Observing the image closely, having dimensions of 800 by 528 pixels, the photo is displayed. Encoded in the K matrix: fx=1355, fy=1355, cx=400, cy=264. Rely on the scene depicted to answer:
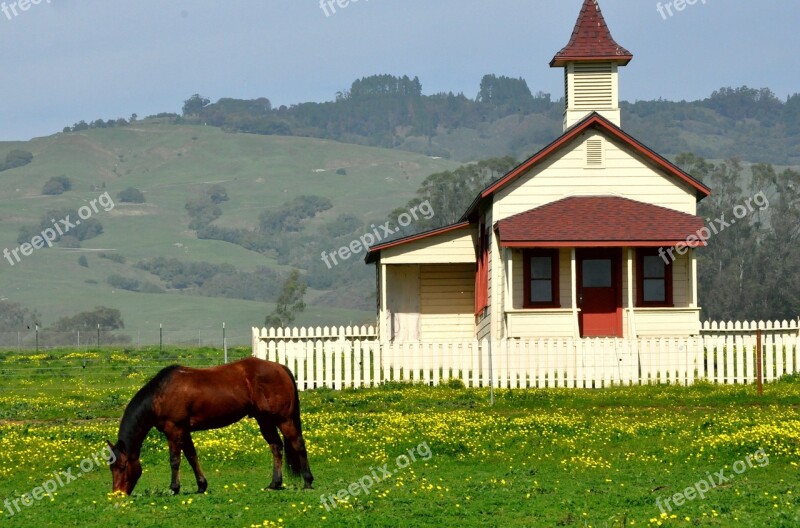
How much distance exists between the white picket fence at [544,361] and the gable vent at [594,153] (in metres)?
6.14

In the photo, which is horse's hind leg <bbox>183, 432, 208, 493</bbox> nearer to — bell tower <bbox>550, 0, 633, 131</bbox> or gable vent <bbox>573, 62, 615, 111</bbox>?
bell tower <bbox>550, 0, 633, 131</bbox>

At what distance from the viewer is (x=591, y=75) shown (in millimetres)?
40062

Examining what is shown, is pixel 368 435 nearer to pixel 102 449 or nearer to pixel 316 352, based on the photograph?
pixel 102 449

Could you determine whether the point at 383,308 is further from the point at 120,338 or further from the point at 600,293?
the point at 120,338

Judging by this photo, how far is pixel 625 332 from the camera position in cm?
3725

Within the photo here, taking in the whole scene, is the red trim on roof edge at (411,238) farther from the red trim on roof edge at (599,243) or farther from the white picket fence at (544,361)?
the white picket fence at (544,361)

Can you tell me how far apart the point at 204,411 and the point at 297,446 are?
4.59 feet

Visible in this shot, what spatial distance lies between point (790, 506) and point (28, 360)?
38769 mm

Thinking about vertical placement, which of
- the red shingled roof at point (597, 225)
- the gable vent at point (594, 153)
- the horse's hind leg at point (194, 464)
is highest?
the gable vent at point (594, 153)

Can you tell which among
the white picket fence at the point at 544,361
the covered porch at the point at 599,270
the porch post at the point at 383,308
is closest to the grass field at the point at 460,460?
the white picket fence at the point at 544,361

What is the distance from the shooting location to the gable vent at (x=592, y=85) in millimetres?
40000

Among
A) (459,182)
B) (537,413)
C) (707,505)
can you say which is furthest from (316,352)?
(459,182)

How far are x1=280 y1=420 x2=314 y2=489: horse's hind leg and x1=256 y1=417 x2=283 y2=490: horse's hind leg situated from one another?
0.44 feet

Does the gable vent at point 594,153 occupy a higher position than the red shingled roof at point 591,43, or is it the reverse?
the red shingled roof at point 591,43
